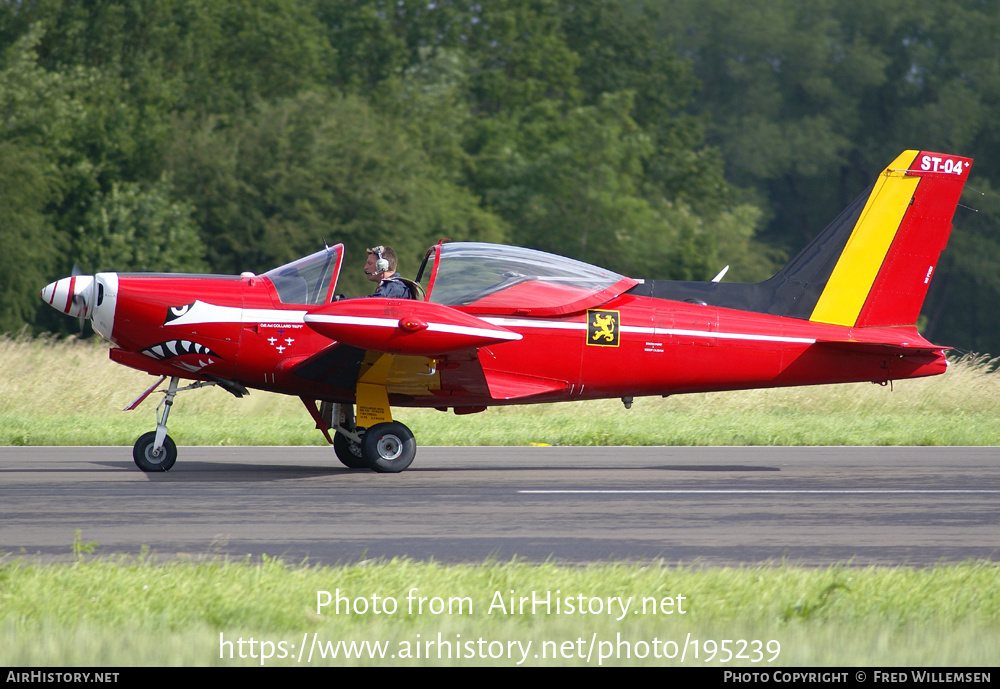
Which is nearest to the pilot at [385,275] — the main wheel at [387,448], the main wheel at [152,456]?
the main wheel at [387,448]

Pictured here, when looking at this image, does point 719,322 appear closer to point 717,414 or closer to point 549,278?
point 549,278

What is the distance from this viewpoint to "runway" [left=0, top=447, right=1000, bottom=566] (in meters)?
6.74

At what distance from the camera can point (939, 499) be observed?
29.8 feet

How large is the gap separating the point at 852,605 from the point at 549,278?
6.31 meters

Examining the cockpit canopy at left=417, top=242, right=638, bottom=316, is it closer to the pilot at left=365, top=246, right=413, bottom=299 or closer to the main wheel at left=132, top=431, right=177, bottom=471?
the pilot at left=365, top=246, right=413, bottom=299

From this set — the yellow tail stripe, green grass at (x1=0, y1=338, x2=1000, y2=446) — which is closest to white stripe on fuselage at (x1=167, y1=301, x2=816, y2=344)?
the yellow tail stripe

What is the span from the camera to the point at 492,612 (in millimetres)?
4938

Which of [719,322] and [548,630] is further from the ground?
[719,322]

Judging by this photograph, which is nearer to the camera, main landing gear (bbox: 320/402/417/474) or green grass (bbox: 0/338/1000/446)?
main landing gear (bbox: 320/402/417/474)

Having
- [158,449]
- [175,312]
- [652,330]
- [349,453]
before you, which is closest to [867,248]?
[652,330]

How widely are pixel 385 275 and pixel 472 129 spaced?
113ft

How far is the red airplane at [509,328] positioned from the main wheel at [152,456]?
0.02 m

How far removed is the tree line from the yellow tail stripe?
72.8 ft
